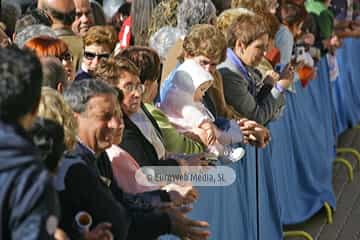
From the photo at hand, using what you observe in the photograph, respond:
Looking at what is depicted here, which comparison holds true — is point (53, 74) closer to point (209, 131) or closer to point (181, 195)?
point (181, 195)

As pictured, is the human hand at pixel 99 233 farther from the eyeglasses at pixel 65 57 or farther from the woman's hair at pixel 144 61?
the eyeglasses at pixel 65 57

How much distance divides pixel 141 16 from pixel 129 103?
3238mm

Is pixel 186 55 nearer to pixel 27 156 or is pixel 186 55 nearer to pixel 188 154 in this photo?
pixel 188 154

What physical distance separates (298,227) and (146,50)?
350 cm

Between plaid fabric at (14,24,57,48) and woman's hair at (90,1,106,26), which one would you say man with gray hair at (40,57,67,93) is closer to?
plaid fabric at (14,24,57,48)

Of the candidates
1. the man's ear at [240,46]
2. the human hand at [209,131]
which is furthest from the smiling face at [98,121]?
the man's ear at [240,46]

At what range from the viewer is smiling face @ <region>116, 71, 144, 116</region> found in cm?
474

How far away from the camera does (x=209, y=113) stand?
5.81 m

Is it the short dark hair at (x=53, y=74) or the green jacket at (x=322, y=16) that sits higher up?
the short dark hair at (x=53, y=74)

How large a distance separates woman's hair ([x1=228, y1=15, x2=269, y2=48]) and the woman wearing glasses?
0.79m

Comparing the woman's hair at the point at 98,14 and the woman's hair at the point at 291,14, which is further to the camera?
the woman's hair at the point at 291,14

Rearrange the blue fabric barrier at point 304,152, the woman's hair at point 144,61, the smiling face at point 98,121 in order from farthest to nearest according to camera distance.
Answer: the blue fabric barrier at point 304,152 < the woman's hair at point 144,61 < the smiling face at point 98,121

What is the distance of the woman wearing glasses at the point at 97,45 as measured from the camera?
19.9 feet

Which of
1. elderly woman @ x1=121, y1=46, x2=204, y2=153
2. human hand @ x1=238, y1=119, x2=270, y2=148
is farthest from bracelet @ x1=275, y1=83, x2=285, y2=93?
elderly woman @ x1=121, y1=46, x2=204, y2=153
